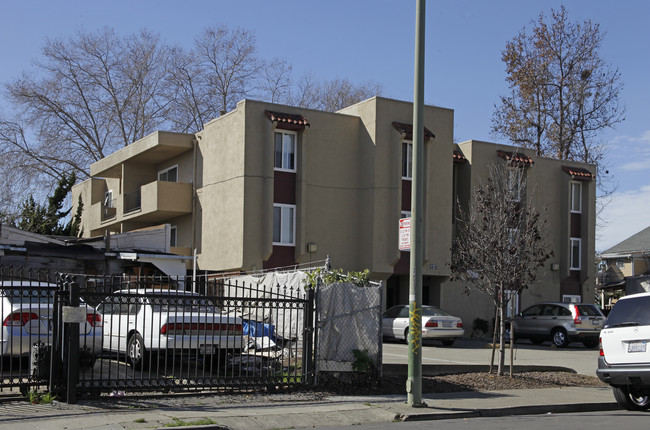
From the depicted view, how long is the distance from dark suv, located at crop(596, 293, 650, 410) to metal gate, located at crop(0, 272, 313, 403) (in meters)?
4.98

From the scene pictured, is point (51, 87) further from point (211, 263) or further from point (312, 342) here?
point (312, 342)

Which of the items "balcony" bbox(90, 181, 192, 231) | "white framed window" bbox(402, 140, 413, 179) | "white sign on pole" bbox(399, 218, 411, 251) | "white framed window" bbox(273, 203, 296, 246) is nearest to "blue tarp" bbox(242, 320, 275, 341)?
"white sign on pole" bbox(399, 218, 411, 251)

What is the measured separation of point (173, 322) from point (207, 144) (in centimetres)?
1829

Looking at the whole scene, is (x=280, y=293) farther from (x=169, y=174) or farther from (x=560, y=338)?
(x=169, y=174)

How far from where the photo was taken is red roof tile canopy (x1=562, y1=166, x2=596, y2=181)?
115 feet

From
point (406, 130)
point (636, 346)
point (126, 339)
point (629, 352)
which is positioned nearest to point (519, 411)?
point (629, 352)

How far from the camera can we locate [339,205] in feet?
95.9

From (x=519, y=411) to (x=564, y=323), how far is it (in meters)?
16.2

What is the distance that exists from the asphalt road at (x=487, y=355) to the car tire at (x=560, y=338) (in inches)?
11.0

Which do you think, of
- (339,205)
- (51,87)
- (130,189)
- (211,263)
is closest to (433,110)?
(339,205)

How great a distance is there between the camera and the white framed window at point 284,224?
1101 inches

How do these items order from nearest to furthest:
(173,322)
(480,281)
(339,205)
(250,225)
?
1. (173,322)
2. (480,281)
3. (250,225)
4. (339,205)

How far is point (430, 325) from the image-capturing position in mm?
25219

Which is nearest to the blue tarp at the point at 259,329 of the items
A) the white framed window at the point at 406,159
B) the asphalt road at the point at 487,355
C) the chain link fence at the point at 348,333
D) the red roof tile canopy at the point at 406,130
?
the chain link fence at the point at 348,333
